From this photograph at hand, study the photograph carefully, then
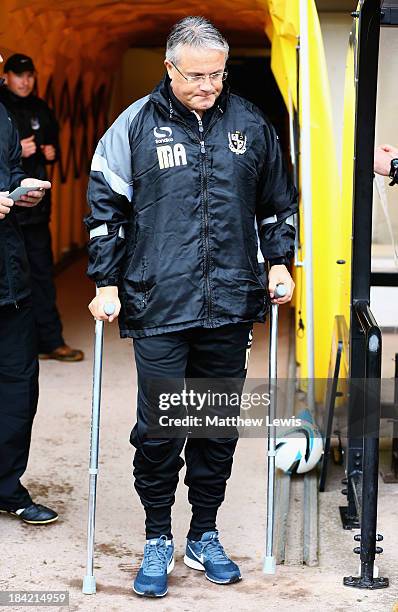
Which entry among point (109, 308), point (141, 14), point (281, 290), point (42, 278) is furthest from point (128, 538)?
point (141, 14)

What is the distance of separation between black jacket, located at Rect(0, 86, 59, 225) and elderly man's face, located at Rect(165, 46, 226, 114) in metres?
3.34

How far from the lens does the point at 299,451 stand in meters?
4.88

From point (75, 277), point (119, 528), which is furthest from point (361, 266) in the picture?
point (75, 277)

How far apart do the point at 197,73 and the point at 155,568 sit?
175cm

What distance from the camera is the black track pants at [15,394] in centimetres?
422

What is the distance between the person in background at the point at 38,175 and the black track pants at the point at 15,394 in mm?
2492

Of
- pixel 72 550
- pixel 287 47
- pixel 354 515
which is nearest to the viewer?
pixel 72 550

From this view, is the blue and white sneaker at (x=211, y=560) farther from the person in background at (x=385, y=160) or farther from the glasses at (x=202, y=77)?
the glasses at (x=202, y=77)

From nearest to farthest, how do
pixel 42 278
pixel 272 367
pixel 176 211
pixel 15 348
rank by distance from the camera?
1. pixel 176 211
2. pixel 272 367
3. pixel 15 348
4. pixel 42 278

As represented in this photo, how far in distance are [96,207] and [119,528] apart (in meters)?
1.51

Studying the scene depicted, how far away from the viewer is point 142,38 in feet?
35.5

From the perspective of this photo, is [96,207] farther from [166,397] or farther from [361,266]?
[361,266]

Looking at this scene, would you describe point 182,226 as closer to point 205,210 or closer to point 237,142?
point 205,210

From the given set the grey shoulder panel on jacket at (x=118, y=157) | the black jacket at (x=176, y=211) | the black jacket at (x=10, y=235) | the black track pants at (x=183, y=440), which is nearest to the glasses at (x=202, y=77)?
the black jacket at (x=176, y=211)
